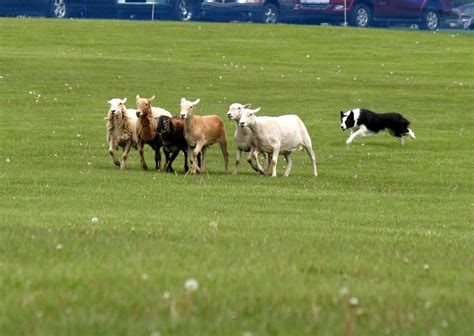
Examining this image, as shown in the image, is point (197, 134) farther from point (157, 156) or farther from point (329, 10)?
point (329, 10)

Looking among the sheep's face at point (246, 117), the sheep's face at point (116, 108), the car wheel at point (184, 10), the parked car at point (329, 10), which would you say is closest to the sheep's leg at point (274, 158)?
the sheep's face at point (246, 117)

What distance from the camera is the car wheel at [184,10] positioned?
2356 inches

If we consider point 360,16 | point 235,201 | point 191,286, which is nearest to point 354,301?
point 191,286

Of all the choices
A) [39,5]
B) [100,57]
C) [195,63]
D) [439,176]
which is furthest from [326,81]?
[39,5]

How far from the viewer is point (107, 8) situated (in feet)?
197

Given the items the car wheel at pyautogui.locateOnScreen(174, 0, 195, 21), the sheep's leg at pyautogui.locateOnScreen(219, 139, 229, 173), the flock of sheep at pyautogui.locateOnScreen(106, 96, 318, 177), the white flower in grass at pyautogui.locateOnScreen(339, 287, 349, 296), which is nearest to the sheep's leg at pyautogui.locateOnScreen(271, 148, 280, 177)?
the flock of sheep at pyautogui.locateOnScreen(106, 96, 318, 177)

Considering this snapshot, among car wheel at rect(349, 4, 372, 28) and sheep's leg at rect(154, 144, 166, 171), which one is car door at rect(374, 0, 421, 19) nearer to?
car wheel at rect(349, 4, 372, 28)

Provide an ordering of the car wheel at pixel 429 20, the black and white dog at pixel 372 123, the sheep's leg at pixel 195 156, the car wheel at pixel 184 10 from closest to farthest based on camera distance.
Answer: the sheep's leg at pixel 195 156, the black and white dog at pixel 372 123, the car wheel at pixel 184 10, the car wheel at pixel 429 20

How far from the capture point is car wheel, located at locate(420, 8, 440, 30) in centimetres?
6003

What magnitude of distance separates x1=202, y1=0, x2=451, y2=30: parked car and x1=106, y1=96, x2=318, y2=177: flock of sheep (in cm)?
3588

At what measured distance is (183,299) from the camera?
7.89 meters

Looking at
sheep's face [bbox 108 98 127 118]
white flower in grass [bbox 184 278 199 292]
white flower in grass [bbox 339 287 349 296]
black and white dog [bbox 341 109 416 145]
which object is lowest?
black and white dog [bbox 341 109 416 145]

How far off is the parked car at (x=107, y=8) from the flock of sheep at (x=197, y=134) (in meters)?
35.9

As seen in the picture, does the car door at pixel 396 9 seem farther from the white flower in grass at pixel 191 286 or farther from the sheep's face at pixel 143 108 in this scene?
the white flower in grass at pixel 191 286
